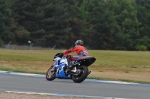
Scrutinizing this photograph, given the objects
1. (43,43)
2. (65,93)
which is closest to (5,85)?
(65,93)

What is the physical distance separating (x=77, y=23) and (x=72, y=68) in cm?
6959

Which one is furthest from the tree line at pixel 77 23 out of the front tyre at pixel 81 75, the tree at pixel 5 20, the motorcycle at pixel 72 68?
the front tyre at pixel 81 75

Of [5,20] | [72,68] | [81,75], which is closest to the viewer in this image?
[81,75]

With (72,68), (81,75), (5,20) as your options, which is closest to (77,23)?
(5,20)

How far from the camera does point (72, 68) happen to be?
17.6 m

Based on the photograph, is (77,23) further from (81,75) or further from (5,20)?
(81,75)

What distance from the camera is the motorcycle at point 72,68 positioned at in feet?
57.0

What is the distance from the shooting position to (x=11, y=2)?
78500 millimetres

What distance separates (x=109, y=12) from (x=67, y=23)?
908cm

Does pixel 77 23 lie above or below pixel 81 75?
above

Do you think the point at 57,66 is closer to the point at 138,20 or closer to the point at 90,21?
the point at 90,21

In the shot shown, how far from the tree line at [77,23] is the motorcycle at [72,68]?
55444 mm

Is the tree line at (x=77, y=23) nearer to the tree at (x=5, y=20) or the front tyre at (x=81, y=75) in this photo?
the tree at (x=5, y=20)

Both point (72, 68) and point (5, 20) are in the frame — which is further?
point (5, 20)
